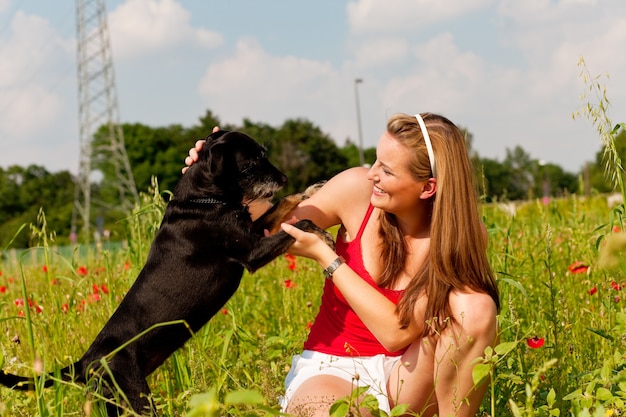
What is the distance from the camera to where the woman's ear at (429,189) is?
2.80 metres

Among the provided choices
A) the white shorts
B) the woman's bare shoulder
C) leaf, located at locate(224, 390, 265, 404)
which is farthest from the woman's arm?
leaf, located at locate(224, 390, 265, 404)

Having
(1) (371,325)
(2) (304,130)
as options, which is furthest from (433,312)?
(2) (304,130)

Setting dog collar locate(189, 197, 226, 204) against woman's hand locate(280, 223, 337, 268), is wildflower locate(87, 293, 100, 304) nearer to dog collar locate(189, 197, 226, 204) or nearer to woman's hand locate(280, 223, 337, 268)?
dog collar locate(189, 197, 226, 204)

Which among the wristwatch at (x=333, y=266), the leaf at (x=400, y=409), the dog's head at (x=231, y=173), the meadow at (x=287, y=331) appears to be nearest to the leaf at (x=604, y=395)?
the meadow at (x=287, y=331)

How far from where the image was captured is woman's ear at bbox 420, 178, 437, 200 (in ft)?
9.20

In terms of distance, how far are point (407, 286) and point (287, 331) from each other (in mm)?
792

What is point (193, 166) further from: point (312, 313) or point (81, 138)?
point (81, 138)

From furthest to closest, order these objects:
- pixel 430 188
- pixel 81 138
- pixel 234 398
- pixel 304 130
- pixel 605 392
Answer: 1. pixel 304 130
2. pixel 81 138
3. pixel 430 188
4. pixel 605 392
5. pixel 234 398

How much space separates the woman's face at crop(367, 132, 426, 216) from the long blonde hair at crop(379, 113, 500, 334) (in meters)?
0.03

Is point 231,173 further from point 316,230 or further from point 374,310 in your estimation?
point 374,310

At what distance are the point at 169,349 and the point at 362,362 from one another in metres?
0.85

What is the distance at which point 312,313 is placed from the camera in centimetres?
427

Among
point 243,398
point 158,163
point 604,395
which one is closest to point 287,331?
point 604,395

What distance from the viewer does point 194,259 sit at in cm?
313
